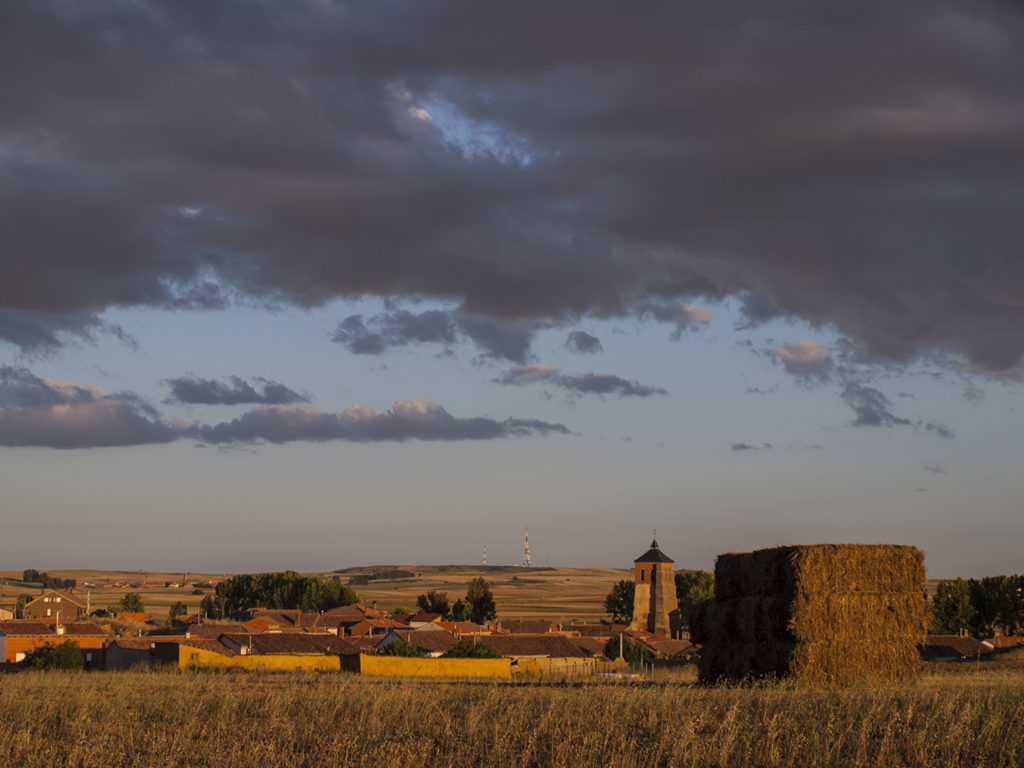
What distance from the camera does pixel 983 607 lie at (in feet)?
283

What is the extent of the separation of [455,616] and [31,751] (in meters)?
126

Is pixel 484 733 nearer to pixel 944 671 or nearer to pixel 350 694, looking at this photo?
pixel 350 694

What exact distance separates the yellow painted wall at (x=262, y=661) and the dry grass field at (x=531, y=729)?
31.6m

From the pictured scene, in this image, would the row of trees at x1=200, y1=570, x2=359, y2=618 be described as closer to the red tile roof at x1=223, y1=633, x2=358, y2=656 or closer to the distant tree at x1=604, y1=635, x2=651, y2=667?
the distant tree at x1=604, y1=635, x2=651, y2=667

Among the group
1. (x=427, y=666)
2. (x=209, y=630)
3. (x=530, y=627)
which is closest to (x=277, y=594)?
(x=530, y=627)

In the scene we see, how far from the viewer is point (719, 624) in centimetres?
2484

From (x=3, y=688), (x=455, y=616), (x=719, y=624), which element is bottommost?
(x=455, y=616)

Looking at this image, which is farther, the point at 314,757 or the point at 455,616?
the point at 455,616

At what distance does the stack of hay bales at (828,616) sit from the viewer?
2283 centimetres

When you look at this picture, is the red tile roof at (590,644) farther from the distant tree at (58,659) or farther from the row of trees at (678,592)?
the row of trees at (678,592)

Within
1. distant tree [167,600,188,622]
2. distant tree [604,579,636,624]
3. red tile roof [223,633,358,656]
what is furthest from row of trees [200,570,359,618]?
red tile roof [223,633,358,656]

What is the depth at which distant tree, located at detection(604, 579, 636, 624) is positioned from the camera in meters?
147

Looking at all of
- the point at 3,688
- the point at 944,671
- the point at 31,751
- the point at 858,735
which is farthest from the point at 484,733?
the point at 944,671

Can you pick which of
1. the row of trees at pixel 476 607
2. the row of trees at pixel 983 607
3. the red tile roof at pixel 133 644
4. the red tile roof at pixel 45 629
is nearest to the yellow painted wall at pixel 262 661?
the red tile roof at pixel 133 644
